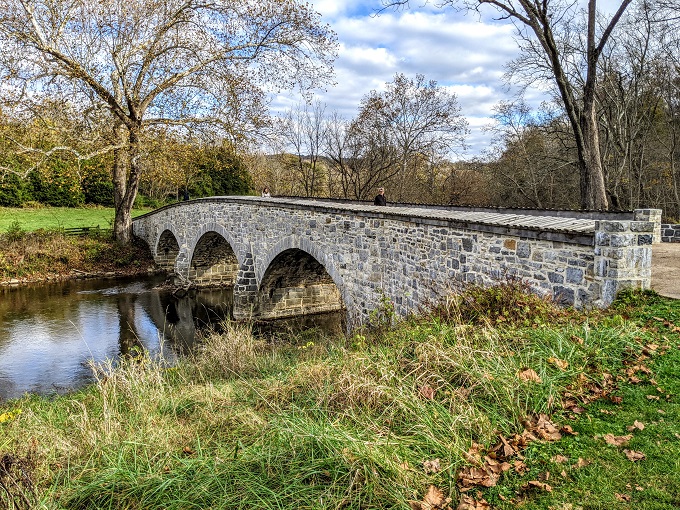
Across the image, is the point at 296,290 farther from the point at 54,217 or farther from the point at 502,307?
the point at 54,217

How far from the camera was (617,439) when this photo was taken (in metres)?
3.26

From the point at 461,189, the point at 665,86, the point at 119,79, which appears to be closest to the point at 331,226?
the point at 119,79

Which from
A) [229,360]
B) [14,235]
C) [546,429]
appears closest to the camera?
[546,429]

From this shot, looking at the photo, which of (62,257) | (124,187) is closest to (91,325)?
(62,257)

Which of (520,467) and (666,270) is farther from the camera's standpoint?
(666,270)

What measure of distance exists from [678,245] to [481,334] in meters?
7.72

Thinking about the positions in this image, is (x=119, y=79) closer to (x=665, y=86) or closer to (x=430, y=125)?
(x=430, y=125)

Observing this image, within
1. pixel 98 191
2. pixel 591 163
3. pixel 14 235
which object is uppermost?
pixel 591 163

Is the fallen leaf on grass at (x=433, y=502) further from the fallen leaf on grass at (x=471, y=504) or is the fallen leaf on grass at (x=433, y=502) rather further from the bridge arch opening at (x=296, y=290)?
the bridge arch opening at (x=296, y=290)

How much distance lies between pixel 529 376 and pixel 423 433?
1162mm

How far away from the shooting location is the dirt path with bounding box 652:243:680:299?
605 centimetres

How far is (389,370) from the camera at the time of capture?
4422mm

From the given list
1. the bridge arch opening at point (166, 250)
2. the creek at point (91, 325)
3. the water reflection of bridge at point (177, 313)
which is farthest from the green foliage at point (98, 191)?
the water reflection of bridge at point (177, 313)

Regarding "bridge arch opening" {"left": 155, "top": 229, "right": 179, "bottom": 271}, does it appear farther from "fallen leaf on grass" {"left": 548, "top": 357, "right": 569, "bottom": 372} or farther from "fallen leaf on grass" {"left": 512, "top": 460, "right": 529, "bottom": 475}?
"fallen leaf on grass" {"left": 512, "top": 460, "right": 529, "bottom": 475}
